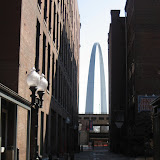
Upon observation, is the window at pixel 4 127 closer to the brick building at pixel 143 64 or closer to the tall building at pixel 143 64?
the tall building at pixel 143 64

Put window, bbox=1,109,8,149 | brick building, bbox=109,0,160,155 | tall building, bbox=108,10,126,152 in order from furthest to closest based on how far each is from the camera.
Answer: tall building, bbox=108,10,126,152
brick building, bbox=109,0,160,155
window, bbox=1,109,8,149

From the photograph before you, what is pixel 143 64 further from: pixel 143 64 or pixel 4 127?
pixel 4 127

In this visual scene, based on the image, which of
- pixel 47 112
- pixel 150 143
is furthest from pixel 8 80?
pixel 150 143

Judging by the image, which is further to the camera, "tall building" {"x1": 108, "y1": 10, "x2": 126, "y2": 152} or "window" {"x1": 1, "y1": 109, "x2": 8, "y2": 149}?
"tall building" {"x1": 108, "y1": 10, "x2": 126, "y2": 152}

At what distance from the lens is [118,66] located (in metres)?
68.3

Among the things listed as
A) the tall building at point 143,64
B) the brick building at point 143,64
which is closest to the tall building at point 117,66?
the brick building at point 143,64

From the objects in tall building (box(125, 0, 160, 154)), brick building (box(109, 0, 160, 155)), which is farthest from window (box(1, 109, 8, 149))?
brick building (box(109, 0, 160, 155))

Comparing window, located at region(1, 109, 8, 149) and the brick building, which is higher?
the brick building

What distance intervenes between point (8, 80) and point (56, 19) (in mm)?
18017

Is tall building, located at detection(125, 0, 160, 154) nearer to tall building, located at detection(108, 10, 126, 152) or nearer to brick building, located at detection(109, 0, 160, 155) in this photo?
brick building, located at detection(109, 0, 160, 155)

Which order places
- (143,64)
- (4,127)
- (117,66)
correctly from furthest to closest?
(117,66) → (143,64) → (4,127)

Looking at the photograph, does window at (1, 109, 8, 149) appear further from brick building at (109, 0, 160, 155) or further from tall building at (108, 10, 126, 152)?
A: tall building at (108, 10, 126, 152)

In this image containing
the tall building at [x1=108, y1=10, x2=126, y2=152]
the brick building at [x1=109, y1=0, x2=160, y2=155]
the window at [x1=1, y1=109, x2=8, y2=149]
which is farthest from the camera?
the tall building at [x1=108, y1=10, x2=126, y2=152]

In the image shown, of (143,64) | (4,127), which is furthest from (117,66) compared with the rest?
(4,127)
